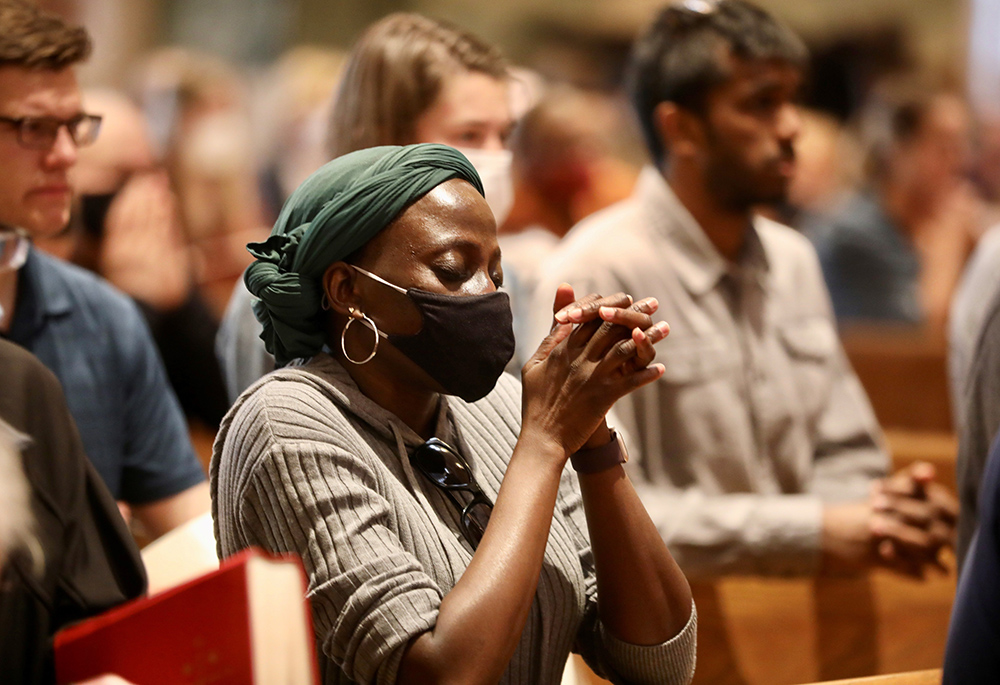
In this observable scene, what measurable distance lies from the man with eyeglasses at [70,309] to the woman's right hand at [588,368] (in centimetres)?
136

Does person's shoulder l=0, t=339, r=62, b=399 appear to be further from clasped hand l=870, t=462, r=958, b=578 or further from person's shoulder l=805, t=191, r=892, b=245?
person's shoulder l=805, t=191, r=892, b=245

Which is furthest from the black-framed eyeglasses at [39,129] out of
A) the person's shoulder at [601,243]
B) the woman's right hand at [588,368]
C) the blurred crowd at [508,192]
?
the woman's right hand at [588,368]

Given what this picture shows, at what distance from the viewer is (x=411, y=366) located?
175 centimetres

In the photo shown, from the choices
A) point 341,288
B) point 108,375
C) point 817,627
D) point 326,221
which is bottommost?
point 817,627

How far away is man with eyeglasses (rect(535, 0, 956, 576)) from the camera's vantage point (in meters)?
2.90

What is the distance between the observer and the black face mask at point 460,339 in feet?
5.60

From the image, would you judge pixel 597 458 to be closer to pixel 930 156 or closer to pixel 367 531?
pixel 367 531

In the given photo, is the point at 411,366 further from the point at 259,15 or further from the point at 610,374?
the point at 259,15

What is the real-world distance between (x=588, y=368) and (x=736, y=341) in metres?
1.56

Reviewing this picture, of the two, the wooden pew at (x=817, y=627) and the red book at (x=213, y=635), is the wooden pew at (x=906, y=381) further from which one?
the red book at (x=213, y=635)

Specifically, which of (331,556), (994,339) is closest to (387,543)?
(331,556)

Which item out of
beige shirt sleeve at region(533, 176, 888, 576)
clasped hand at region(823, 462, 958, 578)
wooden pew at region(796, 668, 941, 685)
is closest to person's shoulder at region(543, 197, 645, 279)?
beige shirt sleeve at region(533, 176, 888, 576)

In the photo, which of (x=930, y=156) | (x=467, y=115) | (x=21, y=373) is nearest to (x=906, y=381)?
(x=930, y=156)

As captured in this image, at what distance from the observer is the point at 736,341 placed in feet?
10.3
